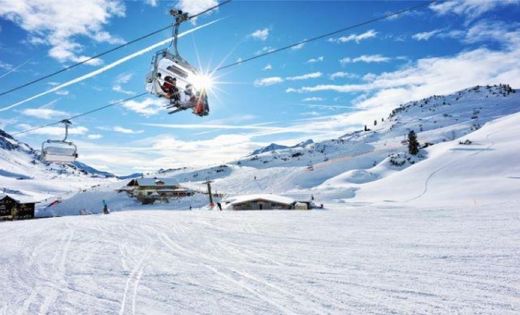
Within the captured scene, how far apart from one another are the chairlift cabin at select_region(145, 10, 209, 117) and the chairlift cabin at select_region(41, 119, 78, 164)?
8260 mm

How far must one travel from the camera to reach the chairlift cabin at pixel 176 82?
11.1m

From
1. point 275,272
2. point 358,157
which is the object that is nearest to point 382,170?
point 358,157

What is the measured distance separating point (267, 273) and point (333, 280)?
155 cm

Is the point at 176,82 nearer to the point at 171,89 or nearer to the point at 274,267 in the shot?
the point at 171,89

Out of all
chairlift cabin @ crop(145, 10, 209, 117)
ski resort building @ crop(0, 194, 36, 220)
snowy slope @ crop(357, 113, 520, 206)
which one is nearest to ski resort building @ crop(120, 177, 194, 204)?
ski resort building @ crop(0, 194, 36, 220)

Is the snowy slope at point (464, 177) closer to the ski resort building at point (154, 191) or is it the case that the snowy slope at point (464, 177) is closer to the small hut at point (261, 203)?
the small hut at point (261, 203)

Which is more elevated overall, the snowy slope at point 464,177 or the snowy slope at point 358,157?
the snowy slope at point 358,157

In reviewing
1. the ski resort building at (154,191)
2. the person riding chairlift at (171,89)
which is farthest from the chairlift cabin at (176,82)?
the ski resort building at (154,191)

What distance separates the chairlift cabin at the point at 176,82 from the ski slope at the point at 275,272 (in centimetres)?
448

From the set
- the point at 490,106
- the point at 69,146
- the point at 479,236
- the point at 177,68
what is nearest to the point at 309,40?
the point at 177,68

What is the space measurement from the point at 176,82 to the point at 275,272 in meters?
5.95

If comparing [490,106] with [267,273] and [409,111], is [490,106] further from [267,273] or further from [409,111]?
[267,273]

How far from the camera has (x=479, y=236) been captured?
12.1 metres

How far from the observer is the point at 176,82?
449 inches
